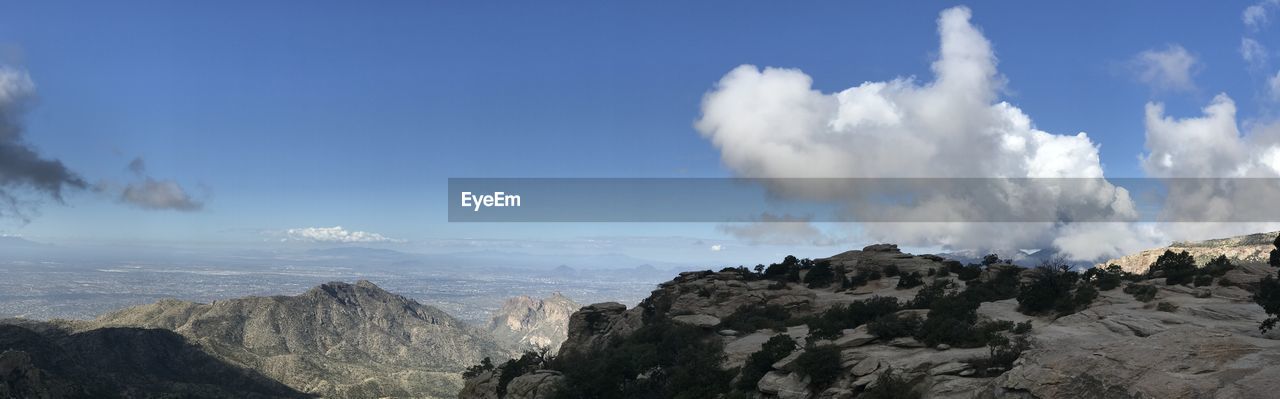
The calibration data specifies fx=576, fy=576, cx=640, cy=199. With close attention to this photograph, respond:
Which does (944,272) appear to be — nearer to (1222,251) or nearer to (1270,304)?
(1270,304)

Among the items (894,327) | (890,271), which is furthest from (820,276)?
(894,327)

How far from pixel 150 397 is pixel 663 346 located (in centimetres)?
15870

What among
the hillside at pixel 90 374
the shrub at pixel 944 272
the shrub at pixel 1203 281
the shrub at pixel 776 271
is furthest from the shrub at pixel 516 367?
the hillside at pixel 90 374

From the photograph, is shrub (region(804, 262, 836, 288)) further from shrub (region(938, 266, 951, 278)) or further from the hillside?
the hillside

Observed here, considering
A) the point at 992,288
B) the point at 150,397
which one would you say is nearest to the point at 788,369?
the point at 992,288

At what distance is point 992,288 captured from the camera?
5088 cm

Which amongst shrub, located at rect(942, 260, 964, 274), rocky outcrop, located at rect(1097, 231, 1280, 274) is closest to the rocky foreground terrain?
shrub, located at rect(942, 260, 964, 274)

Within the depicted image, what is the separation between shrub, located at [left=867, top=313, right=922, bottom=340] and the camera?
112 ft

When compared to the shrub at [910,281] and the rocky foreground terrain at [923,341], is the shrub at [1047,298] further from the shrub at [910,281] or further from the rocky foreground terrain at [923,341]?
the shrub at [910,281]

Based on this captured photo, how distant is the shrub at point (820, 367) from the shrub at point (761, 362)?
13.1 ft

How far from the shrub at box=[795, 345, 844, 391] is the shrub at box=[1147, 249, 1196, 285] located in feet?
124

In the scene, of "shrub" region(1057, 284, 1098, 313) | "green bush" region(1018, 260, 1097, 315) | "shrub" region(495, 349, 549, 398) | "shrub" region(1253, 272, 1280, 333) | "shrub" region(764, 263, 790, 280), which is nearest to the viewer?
"shrub" region(1253, 272, 1280, 333)

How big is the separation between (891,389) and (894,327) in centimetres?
971

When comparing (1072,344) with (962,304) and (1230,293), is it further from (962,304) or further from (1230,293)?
(1230,293)
